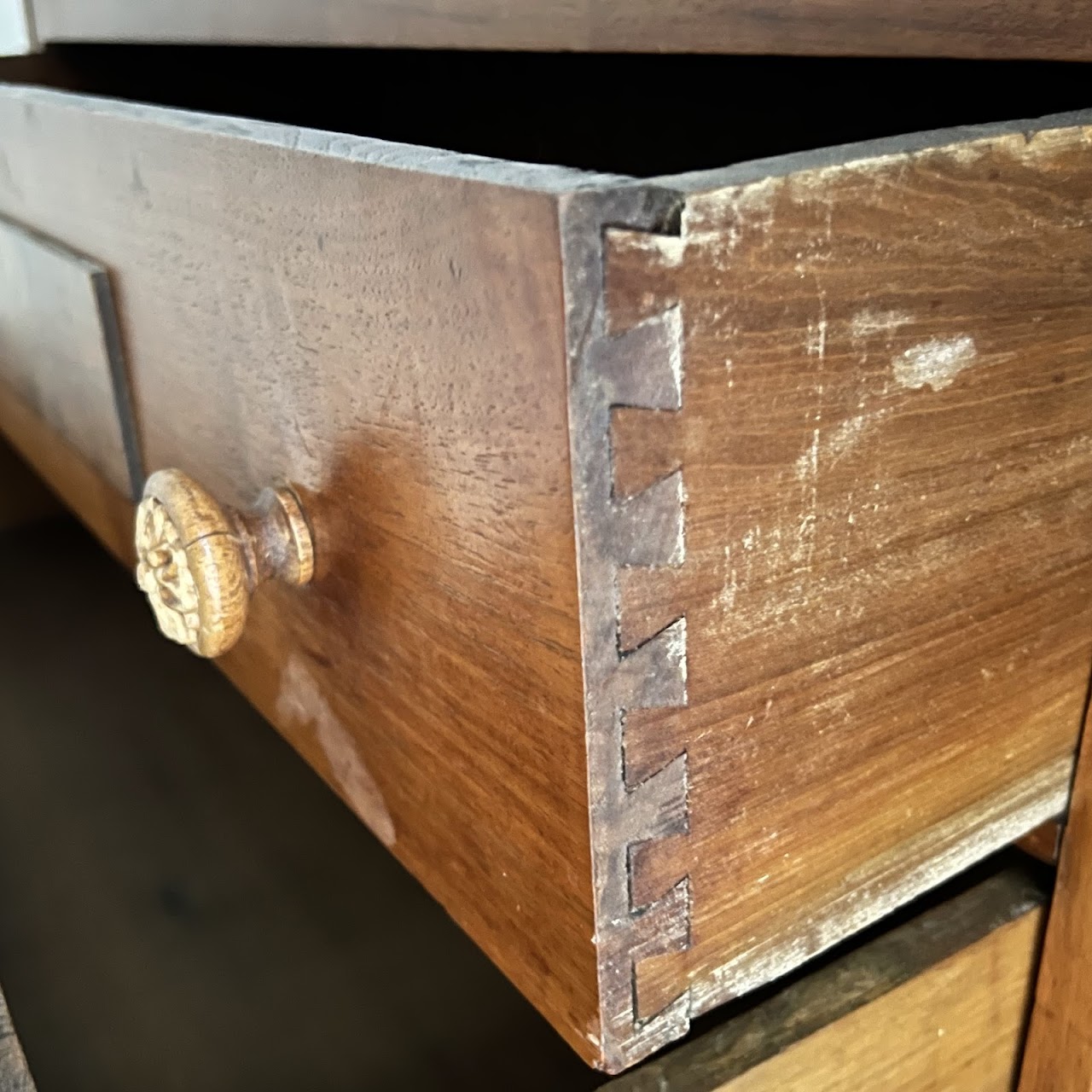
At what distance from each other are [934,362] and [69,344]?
47 cm

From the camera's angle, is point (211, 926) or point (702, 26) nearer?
point (702, 26)

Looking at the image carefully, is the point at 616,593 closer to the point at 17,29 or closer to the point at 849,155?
the point at 849,155

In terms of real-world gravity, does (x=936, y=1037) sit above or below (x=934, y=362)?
below

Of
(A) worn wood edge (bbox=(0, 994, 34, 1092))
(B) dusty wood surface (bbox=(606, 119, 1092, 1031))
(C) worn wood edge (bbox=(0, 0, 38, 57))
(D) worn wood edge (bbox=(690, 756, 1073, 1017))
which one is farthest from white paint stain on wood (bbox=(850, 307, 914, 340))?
(C) worn wood edge (bbox=(0, 0, 38, 57))

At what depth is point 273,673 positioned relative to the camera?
20.9 inches

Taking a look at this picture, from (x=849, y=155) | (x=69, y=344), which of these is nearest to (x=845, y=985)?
(x=849, y=155)

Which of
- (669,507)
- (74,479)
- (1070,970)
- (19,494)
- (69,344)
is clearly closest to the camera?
(669,507)

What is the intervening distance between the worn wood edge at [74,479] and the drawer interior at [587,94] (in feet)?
0.77

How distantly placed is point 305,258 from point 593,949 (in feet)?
0.71

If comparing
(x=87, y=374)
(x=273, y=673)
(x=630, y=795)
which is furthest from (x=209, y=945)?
(x=630, y=795)

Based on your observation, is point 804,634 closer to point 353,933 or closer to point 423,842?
point 423,842

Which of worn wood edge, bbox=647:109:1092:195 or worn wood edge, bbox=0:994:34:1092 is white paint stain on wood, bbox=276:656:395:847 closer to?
worn wood edge, bbox=0:994:34:1092

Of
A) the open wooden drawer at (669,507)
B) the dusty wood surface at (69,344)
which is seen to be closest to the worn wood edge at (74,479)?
the dusty wood surface at (69,344)

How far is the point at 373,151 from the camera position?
1.04ft
